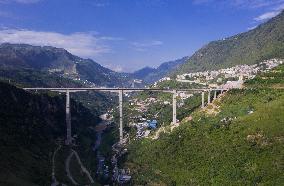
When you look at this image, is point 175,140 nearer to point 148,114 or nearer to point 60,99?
point 60,99

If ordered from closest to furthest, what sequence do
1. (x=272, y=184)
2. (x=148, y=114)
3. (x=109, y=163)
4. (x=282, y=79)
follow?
(x=272, y=184), (x=109, y=163), (x=282, y=79), (x=148, y=114)

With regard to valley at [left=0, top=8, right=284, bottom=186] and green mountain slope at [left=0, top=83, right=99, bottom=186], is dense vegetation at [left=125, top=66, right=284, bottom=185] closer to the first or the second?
valley at [left=0, top=8, right=284, bottom=186]

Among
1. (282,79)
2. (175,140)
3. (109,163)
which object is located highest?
(282,79)

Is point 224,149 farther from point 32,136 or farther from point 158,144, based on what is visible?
point 32,136

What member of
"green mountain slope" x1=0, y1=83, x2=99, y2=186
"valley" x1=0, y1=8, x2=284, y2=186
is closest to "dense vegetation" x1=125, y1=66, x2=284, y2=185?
"valley" x1=0, y1=8, x2=284, y2=186

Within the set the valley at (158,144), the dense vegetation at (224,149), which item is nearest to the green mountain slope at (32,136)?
the valley at (158,144)

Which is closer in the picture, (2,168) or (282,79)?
(2,168)

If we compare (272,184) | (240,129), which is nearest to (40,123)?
(240,129)

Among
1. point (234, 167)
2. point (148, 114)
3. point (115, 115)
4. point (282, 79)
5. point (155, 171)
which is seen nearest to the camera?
point (234, 167)

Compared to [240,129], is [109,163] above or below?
below
